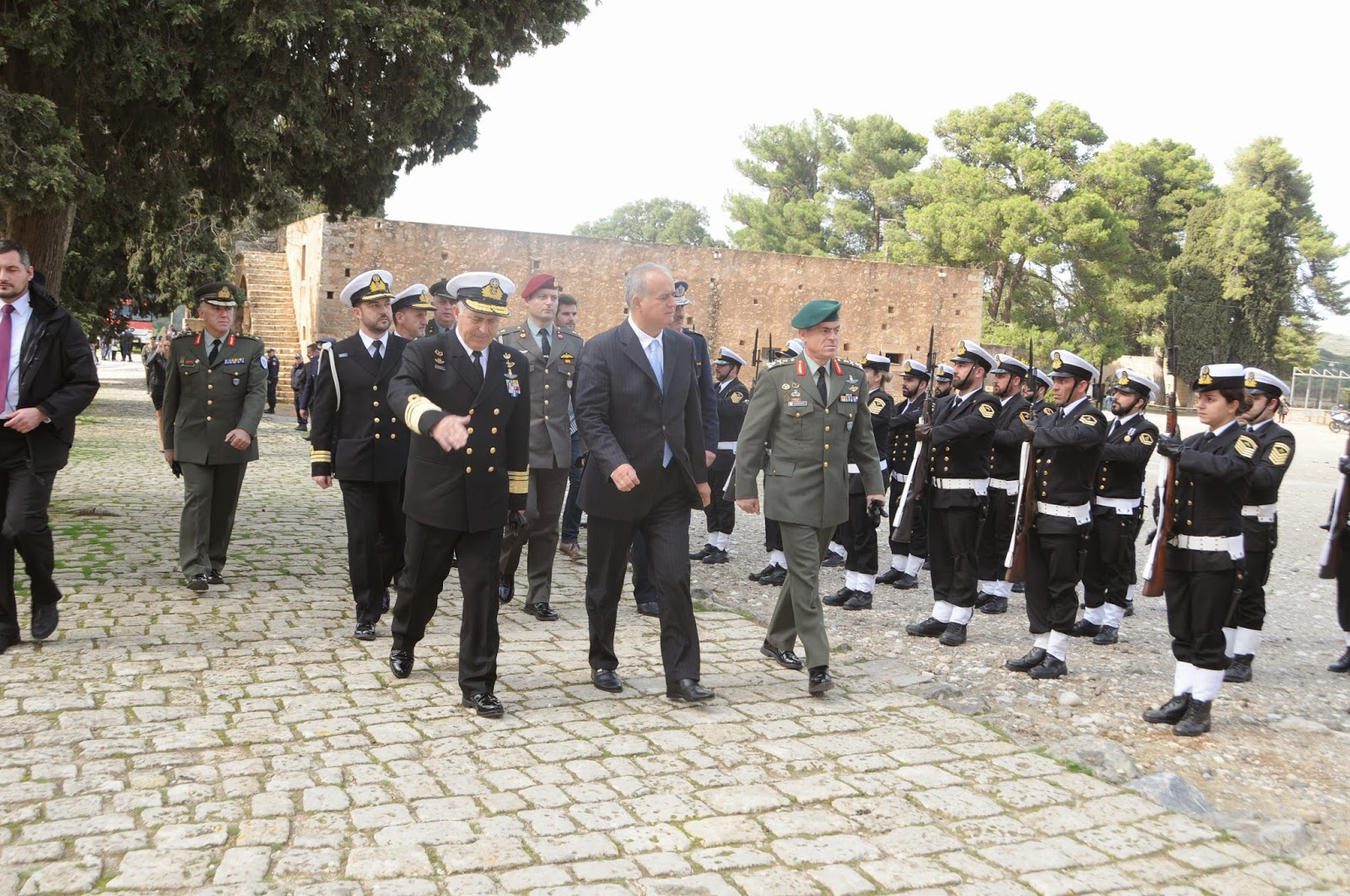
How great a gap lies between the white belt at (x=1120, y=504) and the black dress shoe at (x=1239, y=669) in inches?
44.7

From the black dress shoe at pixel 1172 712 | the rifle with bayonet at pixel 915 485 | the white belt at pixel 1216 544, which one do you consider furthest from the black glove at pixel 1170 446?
the rifle with bayonet at pixel 915 485

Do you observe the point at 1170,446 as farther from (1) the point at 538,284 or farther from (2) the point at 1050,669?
(1) the point at 538,284

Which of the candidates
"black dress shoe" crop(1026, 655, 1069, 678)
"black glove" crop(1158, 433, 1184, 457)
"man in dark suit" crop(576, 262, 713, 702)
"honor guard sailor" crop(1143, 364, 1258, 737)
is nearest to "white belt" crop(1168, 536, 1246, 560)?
"honor guard sailor" crop(1143, 364, 1258, 737)

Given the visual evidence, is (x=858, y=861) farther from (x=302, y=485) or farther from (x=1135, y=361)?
(x=1135, y=361)

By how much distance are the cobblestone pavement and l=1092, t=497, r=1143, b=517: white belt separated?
6.55ft

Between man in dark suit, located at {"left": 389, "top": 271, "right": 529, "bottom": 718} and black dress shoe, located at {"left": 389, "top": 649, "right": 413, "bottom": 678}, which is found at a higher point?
man in dark suit, located at {"left": 389, "top": 271, "right": 529, "bottom": 718}

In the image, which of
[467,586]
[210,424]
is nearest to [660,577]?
[467,586]

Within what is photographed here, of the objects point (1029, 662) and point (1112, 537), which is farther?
point (1112, 537)

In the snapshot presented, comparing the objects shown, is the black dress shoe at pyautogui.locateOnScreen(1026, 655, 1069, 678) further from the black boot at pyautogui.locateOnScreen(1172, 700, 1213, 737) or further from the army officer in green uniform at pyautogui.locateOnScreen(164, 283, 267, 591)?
the army officer in green uniform at pyautogui.locateOnScreen(164, 283, 267, 591)

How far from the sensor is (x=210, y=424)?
7391 millimetres

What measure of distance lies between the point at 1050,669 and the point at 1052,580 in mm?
489

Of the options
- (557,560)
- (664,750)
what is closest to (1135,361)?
(557,560)

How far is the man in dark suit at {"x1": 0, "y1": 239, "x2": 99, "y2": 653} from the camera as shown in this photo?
5711 millimetres

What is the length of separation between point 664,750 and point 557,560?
4729mm
